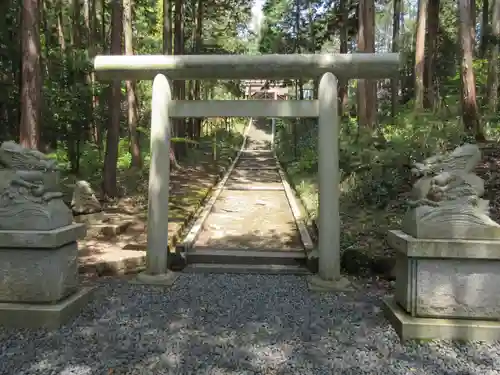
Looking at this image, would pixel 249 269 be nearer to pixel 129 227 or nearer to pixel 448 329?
pixel 129 227

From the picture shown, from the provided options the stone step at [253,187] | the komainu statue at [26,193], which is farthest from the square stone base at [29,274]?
the stone step at [253,187]

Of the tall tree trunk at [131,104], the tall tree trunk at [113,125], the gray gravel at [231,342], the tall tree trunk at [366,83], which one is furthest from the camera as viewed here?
the tall tree trunk at [131,104]

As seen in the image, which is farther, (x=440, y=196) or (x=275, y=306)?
(x=275, y=306)

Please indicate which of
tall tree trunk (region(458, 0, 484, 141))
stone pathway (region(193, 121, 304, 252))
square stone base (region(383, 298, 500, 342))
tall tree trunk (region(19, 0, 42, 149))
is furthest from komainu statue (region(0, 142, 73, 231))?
tall tree trunk (region(458, 0, 484, 141))

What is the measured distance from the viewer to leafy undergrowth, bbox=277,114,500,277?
6.83 m

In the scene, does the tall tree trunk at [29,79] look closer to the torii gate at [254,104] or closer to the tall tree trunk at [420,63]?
the torii gate at [254,104]

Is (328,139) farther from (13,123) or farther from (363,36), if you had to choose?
(13,123)

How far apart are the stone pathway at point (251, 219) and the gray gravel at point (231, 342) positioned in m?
2.73

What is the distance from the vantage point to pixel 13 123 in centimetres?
1234

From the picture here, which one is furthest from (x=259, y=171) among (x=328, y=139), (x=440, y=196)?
(x=440, y=196)

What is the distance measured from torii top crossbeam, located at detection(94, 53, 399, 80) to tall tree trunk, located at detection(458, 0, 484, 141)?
593cm

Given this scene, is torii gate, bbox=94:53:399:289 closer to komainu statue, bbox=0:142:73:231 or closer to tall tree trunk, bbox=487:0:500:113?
komainu statue, bbox=0:142:73:231

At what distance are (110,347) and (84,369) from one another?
44 centimetres

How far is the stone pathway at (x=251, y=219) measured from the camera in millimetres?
8484
